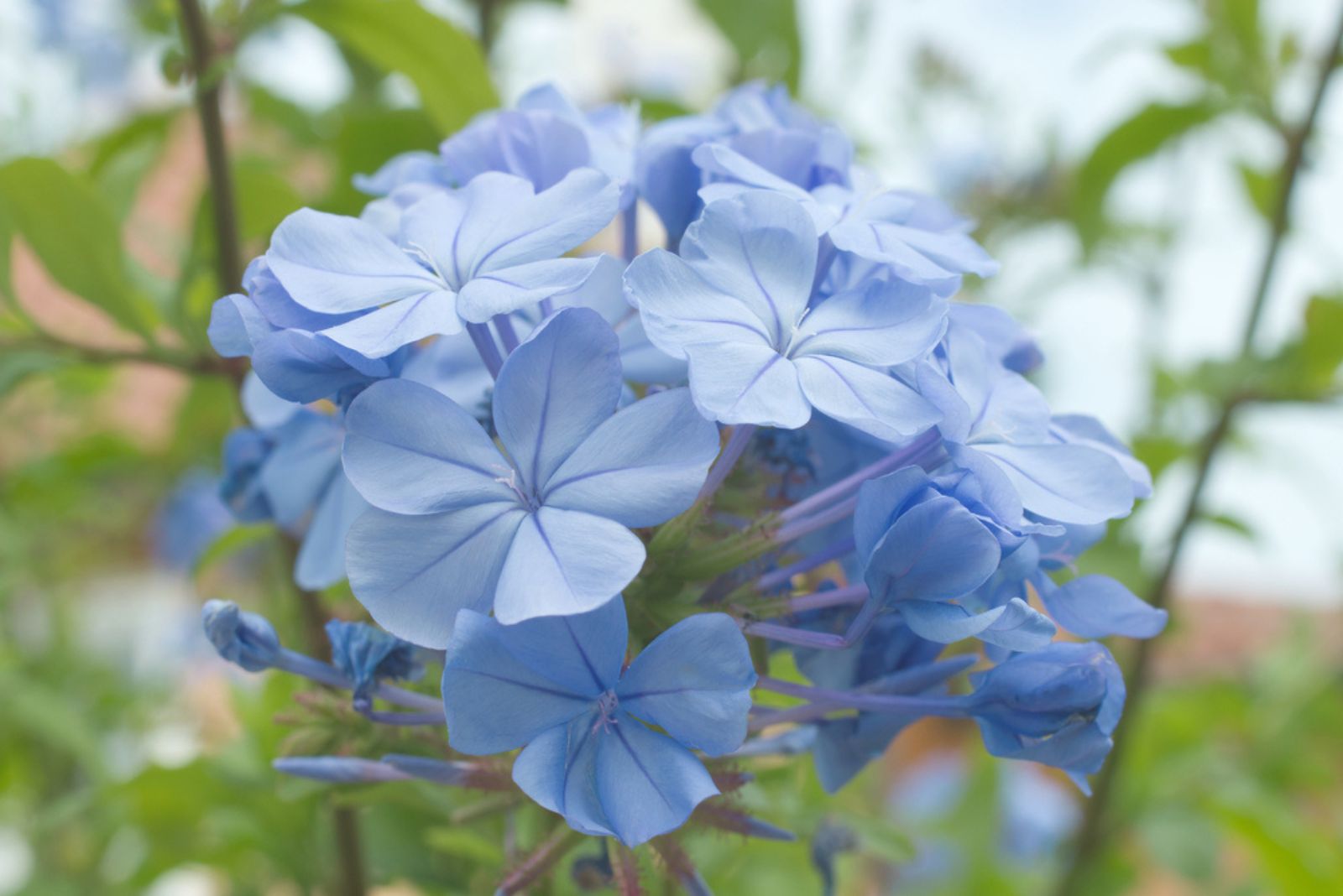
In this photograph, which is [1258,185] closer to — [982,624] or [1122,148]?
[1122,148]

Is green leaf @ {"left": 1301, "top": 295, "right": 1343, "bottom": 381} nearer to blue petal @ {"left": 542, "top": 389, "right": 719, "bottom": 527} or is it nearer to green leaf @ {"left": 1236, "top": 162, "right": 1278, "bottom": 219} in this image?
green leaf @ {"left": 1236, "top": 162, "right": 1278, "bottom": 219}

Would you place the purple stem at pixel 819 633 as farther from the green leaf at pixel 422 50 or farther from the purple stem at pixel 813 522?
the green leaf at pixel 422 50

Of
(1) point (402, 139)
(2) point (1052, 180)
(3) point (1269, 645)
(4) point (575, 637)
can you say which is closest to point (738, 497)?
(4) point (575, 637)

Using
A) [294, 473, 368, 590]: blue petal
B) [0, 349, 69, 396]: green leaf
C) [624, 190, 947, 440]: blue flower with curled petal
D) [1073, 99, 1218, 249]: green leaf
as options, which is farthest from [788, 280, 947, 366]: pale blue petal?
[1073, 99, 1218, 249]: green leaf

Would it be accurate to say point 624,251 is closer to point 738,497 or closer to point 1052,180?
point 738,497

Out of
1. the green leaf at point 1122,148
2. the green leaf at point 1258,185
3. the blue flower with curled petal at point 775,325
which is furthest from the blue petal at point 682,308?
the green leaf at point 1258,185

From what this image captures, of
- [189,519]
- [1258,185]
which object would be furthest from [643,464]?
[189,519]
